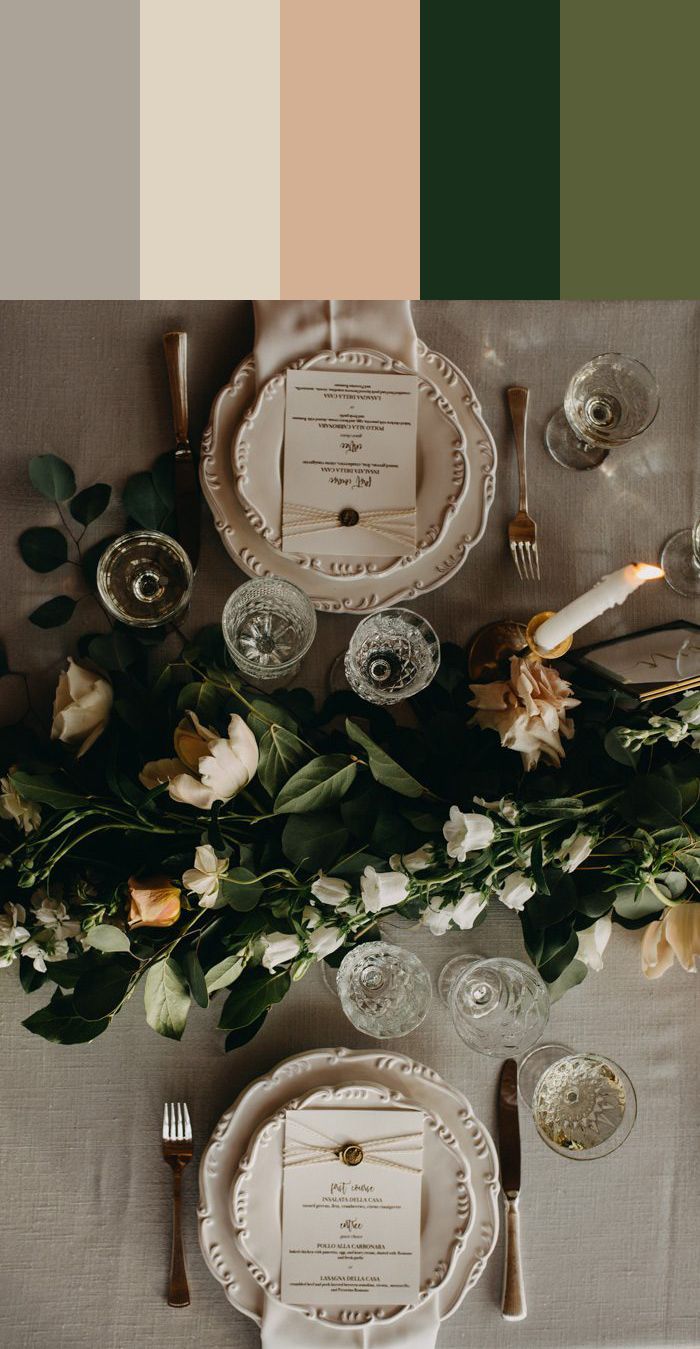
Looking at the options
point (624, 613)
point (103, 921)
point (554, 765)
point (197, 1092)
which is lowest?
point (197, 1092)

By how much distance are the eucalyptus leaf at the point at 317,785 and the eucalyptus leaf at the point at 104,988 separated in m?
0.28

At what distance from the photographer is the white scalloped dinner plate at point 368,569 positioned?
4.41 feet

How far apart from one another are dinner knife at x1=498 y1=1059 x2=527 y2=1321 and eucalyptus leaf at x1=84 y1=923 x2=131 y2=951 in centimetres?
58

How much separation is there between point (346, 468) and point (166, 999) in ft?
2.53

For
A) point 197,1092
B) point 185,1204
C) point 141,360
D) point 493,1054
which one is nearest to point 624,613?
point 493,1054

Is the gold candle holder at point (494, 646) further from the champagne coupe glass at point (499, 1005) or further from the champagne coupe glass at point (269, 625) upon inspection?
the champagne coupe glass at point (499, 1005)

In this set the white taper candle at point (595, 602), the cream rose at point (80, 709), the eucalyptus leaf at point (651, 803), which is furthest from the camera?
the cream rose at point (80, 709)

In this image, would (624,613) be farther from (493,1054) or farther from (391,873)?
(493,1054)

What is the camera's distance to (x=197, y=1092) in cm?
133

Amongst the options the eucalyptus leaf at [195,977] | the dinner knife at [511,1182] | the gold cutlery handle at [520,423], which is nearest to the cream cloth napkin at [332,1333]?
the dinner knife at [511,1182]

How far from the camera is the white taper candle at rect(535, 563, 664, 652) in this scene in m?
1.03

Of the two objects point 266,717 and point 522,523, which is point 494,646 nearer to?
point 522,523

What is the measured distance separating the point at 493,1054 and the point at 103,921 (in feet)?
1.90

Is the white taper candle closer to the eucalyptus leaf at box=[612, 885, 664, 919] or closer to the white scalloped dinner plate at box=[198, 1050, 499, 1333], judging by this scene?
the eucalyptus leaf at box=[612, 885, 664, 919]
